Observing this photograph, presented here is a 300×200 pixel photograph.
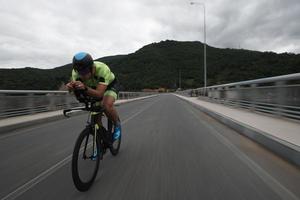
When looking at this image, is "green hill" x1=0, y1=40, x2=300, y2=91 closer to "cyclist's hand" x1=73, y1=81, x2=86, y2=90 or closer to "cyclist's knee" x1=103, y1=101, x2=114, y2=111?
"cyclist's knee" x1=103, y1=101, x2=114, y2=111

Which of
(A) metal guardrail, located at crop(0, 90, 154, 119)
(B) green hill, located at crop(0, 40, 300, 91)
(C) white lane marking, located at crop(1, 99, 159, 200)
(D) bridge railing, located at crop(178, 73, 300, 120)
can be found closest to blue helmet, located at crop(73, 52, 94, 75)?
(C) white lane marking, located at crop(1, 99, 159, 200)

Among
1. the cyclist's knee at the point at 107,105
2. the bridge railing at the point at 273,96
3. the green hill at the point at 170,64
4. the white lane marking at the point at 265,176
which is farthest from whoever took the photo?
the green hill at the point at 170,64

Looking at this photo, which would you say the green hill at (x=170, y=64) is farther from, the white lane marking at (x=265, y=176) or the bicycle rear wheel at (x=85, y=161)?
the bicycle rear wheel at (x=85, y=161)

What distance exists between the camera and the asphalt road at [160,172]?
13.5 ft

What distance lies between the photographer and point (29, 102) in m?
16.8

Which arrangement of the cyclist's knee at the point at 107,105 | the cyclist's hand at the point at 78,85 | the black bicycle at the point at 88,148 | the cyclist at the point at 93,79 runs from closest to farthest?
the black bicycle at the point at 88,148
the cyclist's hand at the point at 78,85
the cyclist at the point at 93,79
the cyclist's knee at the point at 107,105

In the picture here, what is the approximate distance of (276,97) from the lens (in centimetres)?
1130

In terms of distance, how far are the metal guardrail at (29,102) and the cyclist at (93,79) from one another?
9.89 metres

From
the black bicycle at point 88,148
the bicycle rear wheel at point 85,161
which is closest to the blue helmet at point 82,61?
the black bicycle at point 88,148

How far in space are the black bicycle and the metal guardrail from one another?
10.4 meters

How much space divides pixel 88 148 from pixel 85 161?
0.21 m

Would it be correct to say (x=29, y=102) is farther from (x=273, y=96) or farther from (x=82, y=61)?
(x=82, y=61)

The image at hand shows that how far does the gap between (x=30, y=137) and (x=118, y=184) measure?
19.0ft

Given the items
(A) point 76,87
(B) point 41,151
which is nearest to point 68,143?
(B) point 41,151
